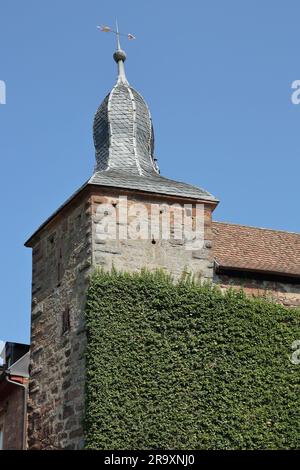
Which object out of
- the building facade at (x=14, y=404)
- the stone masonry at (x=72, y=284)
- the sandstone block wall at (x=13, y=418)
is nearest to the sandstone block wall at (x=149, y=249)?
the stone masonry at (x=72, y=284)

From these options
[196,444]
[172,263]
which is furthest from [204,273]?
[196,444]

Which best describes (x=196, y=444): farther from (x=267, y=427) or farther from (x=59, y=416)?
(x=59, y=416)

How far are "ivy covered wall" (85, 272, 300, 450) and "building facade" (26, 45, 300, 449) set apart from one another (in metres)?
0.36

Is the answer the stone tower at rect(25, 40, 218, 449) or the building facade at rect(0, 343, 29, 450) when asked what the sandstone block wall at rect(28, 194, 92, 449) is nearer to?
the stone tower at rect(25, 40, 218, 449)

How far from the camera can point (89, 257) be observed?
14938 mm

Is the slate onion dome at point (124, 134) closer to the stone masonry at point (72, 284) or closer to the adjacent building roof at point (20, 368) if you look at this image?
the stone masonry at point (72, 284)

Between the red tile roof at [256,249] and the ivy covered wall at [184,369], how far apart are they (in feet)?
2.74

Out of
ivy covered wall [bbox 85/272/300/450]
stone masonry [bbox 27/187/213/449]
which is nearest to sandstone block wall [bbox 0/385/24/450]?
stone masonry [bbox 27/187/213/449]

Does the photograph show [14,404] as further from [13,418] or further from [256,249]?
[256,249]

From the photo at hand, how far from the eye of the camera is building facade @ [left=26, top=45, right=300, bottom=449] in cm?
1494

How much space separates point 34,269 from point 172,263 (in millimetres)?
2794

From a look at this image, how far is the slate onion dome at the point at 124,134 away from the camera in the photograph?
17.0m

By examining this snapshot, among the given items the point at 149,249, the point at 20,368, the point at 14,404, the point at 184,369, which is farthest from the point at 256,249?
the point at 14,404

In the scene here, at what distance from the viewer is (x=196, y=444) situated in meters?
14.3
